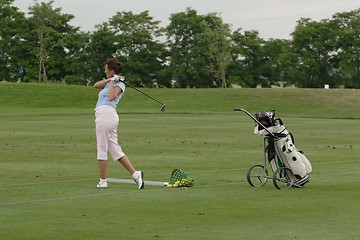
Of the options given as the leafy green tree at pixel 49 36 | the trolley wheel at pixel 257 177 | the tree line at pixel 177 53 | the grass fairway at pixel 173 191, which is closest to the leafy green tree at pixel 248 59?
the tree line at pixel 177 53

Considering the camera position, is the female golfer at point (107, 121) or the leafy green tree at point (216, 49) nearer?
the female golfer at point (107, 121)

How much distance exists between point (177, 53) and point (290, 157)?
119m

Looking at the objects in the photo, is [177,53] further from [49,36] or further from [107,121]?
[107,121]

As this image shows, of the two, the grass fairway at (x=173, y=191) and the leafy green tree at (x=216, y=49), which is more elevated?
the leafy green tree at (x=216, y=49)

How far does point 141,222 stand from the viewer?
512 inches

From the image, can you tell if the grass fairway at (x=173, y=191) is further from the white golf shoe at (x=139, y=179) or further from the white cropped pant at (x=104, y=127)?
the white cropped pant at (x=104, y=127)

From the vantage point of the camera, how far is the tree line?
127 meters

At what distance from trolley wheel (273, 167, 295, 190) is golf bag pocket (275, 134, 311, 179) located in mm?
85

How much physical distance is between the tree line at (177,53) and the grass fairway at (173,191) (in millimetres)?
87764

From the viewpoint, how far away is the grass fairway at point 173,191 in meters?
12.5

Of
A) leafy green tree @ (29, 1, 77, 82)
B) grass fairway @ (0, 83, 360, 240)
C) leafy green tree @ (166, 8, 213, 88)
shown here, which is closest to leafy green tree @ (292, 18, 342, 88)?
leafy green tree @ (166, 8, 213, 88)

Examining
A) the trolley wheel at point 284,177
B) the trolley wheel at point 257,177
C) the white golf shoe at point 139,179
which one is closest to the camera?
the white golf shoe at point 139,179

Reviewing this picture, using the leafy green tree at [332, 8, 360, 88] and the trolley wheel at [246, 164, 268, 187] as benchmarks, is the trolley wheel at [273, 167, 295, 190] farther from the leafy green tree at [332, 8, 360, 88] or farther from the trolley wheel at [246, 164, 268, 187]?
the leafy green tree at [332, 8, 360, 88]

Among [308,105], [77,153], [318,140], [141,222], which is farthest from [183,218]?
[308,105]
